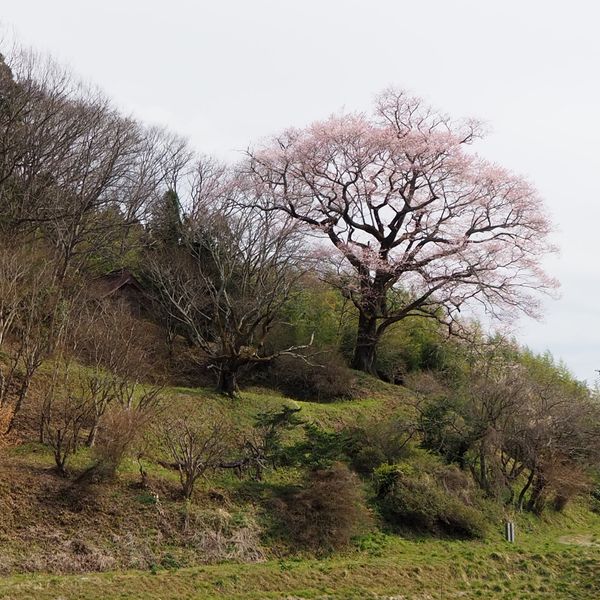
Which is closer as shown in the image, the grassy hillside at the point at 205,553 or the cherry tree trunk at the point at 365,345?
the grassy hillside at the point at 205,553

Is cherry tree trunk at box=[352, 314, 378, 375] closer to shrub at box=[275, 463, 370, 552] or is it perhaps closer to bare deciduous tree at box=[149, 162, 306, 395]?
bare deciduous tree at box=[149, 162, 306, 395]

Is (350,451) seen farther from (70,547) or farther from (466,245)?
(466,245)

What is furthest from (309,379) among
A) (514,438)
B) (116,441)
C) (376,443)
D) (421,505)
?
(116,441)

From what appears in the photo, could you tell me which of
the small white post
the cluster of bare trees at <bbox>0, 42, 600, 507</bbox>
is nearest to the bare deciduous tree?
the cluster of bare trees at <bbox>0, 42, 600, 507</bbox>

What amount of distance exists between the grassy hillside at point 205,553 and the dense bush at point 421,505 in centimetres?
45

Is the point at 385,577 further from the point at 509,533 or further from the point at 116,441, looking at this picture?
the point at 116,441

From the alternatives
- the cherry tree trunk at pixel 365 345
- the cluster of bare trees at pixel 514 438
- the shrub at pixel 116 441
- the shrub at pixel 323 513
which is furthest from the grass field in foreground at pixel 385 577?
the cherry tree trunk at pixel 365 345

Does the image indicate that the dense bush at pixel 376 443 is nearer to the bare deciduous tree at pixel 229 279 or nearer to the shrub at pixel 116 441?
the bare deciduous tree at pixel 229 279

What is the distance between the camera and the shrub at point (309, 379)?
23688 mm

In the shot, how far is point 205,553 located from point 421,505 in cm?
563

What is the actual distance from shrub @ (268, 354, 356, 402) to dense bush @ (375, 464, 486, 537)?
26.0ft

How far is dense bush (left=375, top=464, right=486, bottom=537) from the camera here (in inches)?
584

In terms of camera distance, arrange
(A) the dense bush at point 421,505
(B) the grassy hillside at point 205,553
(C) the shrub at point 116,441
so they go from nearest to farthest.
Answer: (B) the grassy hillside at point 205,553
(C) the shrub at point 116,441
(A) the dense bush at point 421,505

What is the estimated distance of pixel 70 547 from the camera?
10.3 meters
